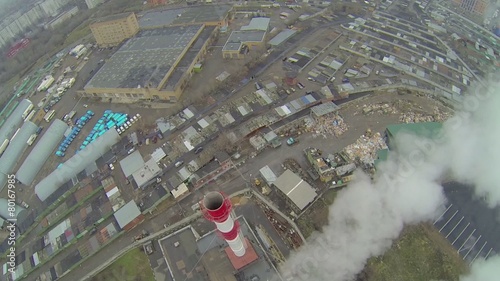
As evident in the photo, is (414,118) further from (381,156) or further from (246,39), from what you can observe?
(246,39)

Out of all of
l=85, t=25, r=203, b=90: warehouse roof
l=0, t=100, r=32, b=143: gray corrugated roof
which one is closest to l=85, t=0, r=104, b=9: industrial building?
l=85, t=25, r=203, b=90: warehouse roof

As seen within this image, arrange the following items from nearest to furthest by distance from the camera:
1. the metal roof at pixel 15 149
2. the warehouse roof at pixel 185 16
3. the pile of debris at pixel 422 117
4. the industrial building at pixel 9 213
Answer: the industrial building at pixel 9 213, the pile of debris at pixel 422 117, the metal roof at pixel 15 149, the warehouse roof at pixel 185 16

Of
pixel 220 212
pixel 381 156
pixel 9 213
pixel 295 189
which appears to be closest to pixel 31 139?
pixel 9 213

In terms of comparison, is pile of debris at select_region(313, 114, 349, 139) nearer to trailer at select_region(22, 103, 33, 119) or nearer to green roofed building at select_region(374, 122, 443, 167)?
green roofed building at select_region(374, 122, 443, 167)

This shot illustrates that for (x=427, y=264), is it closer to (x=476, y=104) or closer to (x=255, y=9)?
(x=476, y=104)

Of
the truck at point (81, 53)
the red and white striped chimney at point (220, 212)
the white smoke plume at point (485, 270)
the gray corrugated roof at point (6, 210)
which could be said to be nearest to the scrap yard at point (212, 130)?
the red and white striped chimney at point (220, 212)

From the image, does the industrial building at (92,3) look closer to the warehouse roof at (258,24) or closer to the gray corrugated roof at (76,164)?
the warehouse roof at (258,24)

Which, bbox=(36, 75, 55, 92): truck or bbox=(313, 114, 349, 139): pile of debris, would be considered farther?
bbox=(36, 75, 55, 92): truck
